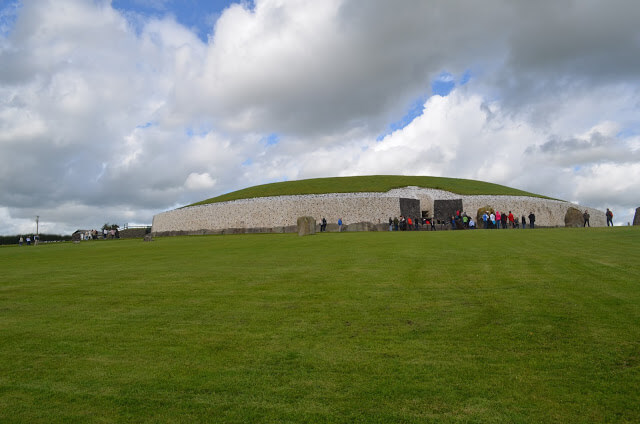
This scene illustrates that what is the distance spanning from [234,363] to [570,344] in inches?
179

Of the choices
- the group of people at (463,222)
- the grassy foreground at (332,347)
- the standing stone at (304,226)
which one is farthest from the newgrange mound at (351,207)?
the grassy foreground at (332,347)

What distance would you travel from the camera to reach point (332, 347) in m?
6.15

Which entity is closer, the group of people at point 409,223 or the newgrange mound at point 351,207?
the group of people at point 409,223

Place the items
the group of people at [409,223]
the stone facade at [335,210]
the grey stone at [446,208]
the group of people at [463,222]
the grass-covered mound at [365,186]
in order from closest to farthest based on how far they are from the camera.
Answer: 1. the group of people at [463,222]
2. the group of people at [409,223]
3. the stone facade at [335,210]
4. the grey stone at [446,208]
5. the grass-covered mound at [365,186]

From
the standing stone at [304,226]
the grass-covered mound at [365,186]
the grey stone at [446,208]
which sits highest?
the grass-covered mound at [365,186]

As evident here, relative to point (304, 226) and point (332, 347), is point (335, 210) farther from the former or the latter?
point (332, 347)

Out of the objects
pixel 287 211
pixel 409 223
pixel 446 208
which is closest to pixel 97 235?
pixel 287 211

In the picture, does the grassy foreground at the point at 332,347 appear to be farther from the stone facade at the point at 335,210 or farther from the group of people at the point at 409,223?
the stone facade at the point at 335,210

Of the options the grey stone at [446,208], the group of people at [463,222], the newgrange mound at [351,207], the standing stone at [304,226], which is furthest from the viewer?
the grey stone at [446,208]

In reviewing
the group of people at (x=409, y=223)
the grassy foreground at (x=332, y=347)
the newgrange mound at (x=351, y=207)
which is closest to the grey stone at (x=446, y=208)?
the newgrange mound at (x=351, y=207)

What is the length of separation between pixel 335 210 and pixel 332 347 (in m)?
36.9

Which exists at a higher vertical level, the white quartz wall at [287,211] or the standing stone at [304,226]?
the white quartz wall at [287,211]

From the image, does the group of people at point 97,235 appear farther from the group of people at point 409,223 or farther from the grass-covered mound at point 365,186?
the group of people at point 409,223

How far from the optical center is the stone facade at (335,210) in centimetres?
4231
